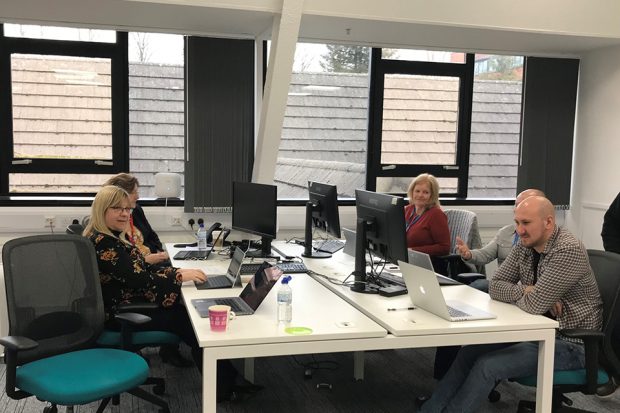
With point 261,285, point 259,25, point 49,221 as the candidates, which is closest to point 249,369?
point 261,285

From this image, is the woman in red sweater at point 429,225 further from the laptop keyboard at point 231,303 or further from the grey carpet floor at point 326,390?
the laptop keyboard at point 231,303

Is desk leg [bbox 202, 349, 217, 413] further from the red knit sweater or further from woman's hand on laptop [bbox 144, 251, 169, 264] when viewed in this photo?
the red knit sweater

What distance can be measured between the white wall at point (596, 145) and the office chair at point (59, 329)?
14.1ft

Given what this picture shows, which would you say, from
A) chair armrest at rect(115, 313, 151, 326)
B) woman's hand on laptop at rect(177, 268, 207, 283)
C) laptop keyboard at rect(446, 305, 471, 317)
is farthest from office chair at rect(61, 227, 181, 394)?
laptop keyboard at rect(446, 305, 471, 317)

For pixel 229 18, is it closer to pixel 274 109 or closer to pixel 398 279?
pixel 274 109

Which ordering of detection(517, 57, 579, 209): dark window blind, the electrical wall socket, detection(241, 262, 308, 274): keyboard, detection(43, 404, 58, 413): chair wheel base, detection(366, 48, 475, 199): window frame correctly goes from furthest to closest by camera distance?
1. detection(517, 57, 579, 209): dark window blind
2. detection(366, 48, 475, 199): window frame
3. the electrical wall socket
4. detection(241, 262, 308, 274): keyboard
5. detection(43, 404, 58, 413): chair wheel base

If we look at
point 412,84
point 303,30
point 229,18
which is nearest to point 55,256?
point 229,18

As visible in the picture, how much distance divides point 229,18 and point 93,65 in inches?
51.4

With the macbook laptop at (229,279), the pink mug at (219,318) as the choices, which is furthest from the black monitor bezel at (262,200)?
the pink mug at (219,318)

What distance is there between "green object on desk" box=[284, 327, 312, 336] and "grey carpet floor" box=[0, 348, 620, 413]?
1.08 metres

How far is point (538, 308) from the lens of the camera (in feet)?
9.11

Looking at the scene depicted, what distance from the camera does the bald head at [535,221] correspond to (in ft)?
9.40

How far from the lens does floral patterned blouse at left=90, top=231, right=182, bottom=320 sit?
10.1 ft

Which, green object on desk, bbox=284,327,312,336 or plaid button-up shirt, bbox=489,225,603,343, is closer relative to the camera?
green object on desk, bbox=284,327,312,336
